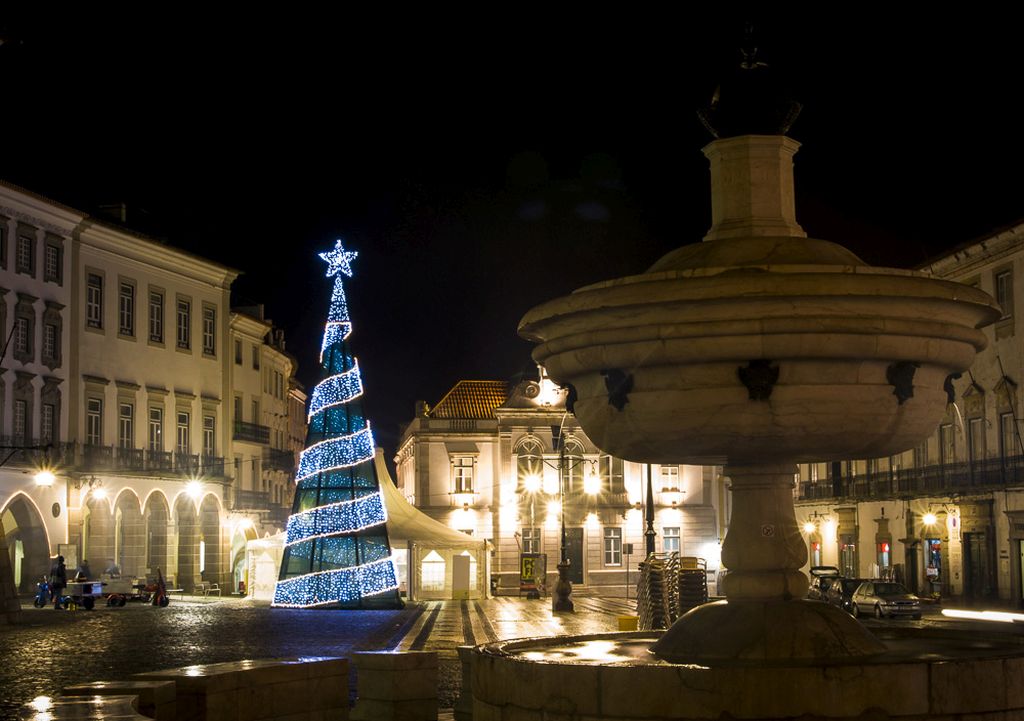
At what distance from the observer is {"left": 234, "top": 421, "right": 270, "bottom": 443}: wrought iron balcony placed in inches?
2613

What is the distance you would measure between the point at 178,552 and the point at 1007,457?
29563mm

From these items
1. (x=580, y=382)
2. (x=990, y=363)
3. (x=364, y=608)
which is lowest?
(x=364, y=608)

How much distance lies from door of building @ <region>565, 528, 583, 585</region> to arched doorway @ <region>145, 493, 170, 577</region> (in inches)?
811

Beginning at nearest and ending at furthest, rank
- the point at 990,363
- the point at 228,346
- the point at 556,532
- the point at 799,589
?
the point at 799,589
the point at 990,363
the point at 228,346
the point at 556,532

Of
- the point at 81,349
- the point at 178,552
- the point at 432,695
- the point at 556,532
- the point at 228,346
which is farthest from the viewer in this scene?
the point at 556,532

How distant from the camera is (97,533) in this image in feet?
169

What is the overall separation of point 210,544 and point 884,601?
3225cm

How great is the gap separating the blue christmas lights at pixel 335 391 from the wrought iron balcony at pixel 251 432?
21.8 metres

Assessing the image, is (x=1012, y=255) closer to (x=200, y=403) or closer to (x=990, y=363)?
(x=990, y=363)

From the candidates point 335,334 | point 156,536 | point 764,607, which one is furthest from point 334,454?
point 764,607

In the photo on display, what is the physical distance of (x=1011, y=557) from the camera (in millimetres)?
43906

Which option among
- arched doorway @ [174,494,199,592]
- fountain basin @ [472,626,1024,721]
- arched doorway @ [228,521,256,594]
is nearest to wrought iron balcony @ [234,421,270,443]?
arched doorway @ [228,521,256,594]

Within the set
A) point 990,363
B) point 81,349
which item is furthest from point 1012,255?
point 81,349

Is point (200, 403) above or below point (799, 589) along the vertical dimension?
above
